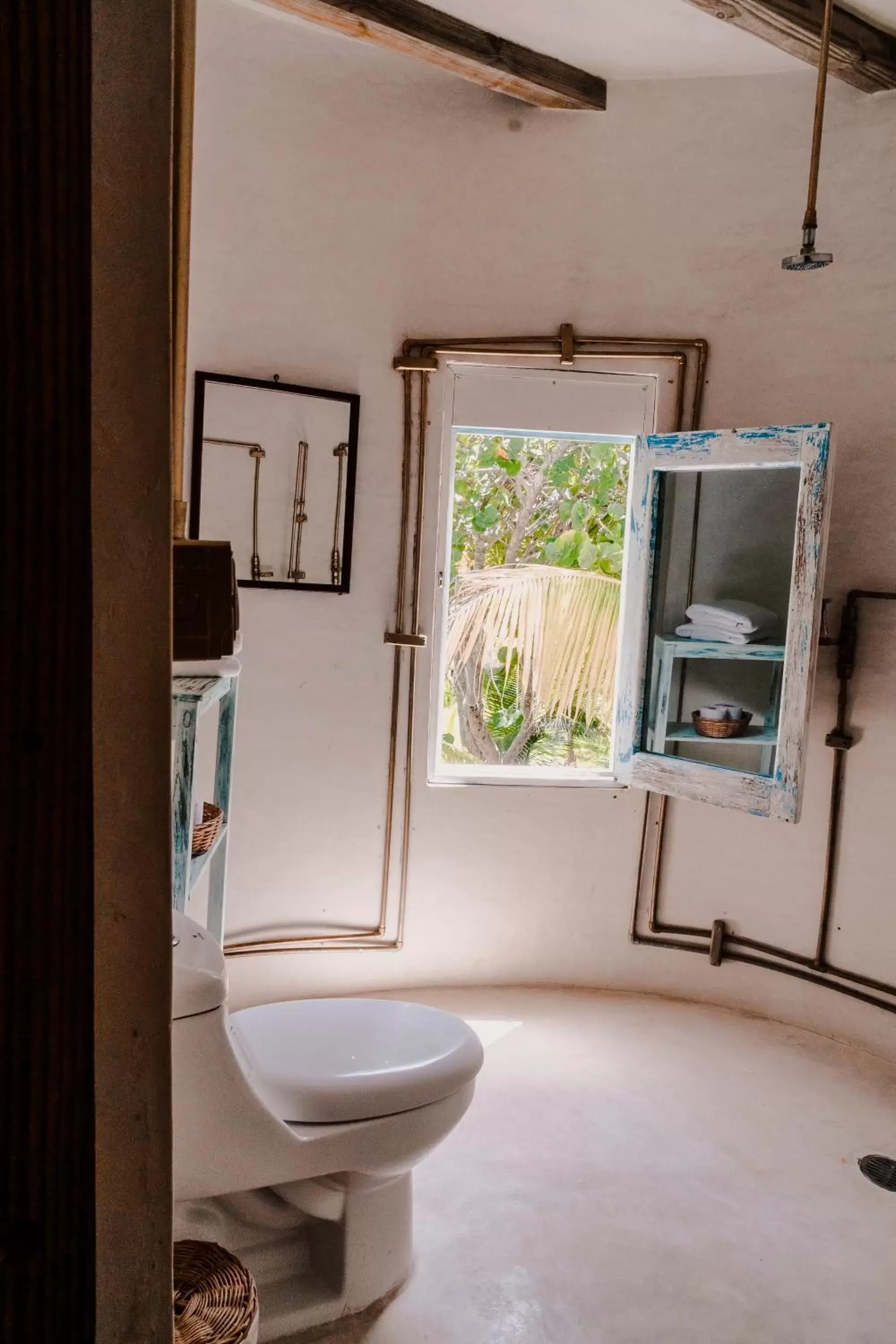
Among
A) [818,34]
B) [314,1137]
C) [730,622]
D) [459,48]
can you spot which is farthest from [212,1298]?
[818,34]

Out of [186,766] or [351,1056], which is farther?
[351,1056]

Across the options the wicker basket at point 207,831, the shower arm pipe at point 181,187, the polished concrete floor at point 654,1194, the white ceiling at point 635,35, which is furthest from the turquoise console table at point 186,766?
the white ceiling at point 635,35

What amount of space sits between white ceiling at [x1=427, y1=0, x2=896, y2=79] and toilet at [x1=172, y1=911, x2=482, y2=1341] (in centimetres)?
251

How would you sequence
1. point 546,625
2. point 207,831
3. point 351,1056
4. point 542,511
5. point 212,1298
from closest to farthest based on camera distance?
point 212,1298, point 351,1056, point 207,831, point 546,625, point 542,511

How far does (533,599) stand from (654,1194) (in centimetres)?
215

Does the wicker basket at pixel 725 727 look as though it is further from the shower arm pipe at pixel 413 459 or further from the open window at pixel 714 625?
the shower arm pipe at pixel 413 459

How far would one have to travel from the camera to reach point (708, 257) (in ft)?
10.1

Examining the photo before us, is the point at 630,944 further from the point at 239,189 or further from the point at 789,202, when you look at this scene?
the point at 239,189

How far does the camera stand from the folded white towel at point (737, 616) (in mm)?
2898

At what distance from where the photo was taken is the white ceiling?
259cm

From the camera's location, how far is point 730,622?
2924mm

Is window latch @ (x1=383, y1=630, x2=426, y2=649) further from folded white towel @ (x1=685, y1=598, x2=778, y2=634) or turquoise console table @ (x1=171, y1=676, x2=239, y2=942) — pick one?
turquoise console table @ (x1=171, y1=676, x2=239, y2=942)

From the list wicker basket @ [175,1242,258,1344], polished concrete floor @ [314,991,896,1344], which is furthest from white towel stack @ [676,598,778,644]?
wicker basket @ [175,1242,258,1344]

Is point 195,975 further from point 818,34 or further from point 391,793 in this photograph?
point 818,34
